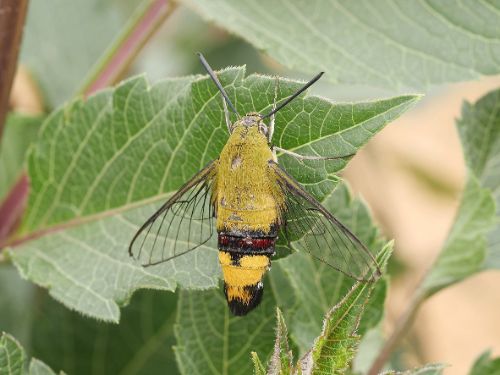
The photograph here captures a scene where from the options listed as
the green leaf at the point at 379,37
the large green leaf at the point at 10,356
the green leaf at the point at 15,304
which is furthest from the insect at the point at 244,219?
the green leaf at the point at 15,304

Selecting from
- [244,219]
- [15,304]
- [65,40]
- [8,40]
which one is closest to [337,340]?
[244,219]

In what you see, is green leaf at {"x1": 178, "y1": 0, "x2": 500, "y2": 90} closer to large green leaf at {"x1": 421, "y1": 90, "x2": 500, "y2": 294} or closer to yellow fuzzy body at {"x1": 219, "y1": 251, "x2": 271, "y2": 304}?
large green leaf at {"x1": 421, "y1": 90, "x2": 500, "y2": 294}

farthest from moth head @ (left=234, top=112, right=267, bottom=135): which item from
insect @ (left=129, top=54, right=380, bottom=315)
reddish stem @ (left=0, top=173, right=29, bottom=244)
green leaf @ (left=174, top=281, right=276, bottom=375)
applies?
reddish stem @ (left=0, top=173, right=29, bottom=244)

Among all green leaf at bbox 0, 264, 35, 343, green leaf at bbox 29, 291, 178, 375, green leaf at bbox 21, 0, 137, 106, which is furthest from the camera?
green leaf at bbox 21, 0, 137, 106

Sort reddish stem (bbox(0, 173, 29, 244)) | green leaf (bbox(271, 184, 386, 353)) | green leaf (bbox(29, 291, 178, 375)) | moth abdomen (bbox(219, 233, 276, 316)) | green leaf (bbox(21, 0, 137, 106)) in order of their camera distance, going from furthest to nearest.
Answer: green leaf (bbox(21, 0, 137, 106))
green leaf (bbox(29, 291, 178, 375))
reddish stem (bbox(0, 173, 29, 244))
green leaf (bbox(271, 184, 386, 353))
moth abdomen (bbox(219, 233, 276, 316))

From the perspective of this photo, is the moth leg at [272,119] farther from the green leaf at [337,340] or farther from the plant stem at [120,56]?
the plant stem at [120,56]

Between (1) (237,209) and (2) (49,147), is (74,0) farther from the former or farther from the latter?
(1) (237,209)
